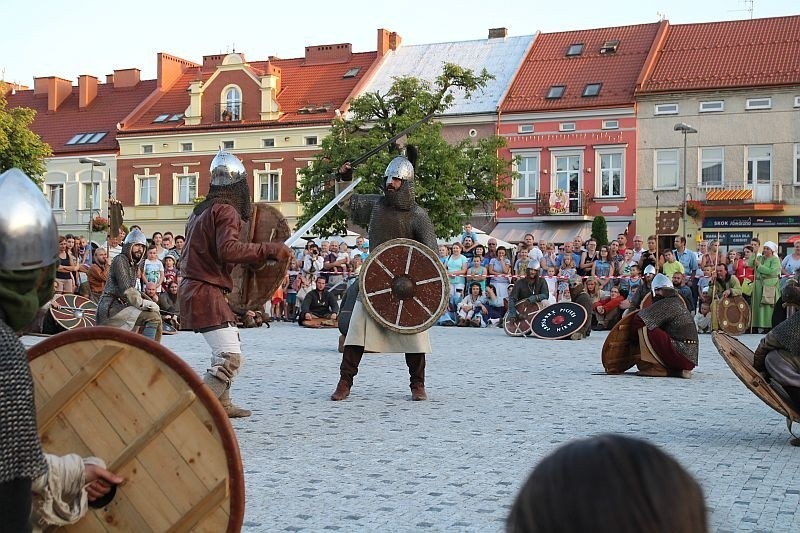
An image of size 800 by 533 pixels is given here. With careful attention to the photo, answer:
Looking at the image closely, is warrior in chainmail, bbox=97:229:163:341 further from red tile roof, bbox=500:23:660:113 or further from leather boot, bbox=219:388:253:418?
red tile roof, bbox=500:23:660:113

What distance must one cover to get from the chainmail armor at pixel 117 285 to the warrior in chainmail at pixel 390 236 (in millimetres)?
2746

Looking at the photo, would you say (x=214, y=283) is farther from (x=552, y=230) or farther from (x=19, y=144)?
(x=19, y=144)

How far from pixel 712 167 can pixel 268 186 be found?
1809cm

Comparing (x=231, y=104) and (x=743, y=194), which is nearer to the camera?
(x=743, y=194)

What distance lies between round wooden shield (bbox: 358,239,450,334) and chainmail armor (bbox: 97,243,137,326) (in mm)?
3595

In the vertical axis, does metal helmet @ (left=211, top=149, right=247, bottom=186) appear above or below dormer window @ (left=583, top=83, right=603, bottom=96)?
below

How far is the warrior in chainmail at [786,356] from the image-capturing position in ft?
23.6

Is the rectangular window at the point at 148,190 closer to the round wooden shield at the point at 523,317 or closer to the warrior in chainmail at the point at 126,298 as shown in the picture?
the round wooden shield at the point at 523,317

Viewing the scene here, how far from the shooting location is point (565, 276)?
20.8 meters

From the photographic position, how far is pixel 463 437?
7500 mm

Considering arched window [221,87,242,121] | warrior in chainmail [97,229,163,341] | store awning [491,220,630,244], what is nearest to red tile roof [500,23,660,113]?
store awning [491,220,630,244]

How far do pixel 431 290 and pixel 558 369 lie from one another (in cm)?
390

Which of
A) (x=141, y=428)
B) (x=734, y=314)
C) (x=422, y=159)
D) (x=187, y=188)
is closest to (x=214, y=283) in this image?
(x=141, y=428)

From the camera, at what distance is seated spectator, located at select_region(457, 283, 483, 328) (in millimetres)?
22250
